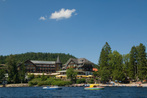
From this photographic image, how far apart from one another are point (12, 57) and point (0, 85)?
16.0 m

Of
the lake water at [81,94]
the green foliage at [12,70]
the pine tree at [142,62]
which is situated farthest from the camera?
the green foliage at [12,70]

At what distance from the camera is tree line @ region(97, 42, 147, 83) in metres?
88.4

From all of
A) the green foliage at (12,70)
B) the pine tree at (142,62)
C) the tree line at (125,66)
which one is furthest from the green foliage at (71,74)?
the pine tree at (142,62)

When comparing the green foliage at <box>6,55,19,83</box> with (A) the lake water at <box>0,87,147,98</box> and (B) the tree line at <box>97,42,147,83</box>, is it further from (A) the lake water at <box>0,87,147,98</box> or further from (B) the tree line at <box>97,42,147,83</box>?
(B) the tree line at <box>97,42,147,83</box>

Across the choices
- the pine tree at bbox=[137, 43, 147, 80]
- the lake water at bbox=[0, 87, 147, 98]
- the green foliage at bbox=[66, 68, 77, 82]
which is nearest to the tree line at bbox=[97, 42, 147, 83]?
the pine tree at bbox=[137, 43, 147, 80]

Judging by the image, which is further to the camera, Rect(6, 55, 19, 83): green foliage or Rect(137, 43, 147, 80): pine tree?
Rect(6, 55, 19, 83): green foliage

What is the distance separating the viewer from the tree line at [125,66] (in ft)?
290

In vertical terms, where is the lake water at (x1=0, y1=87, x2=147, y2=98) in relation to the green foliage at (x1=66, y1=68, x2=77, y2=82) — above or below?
below

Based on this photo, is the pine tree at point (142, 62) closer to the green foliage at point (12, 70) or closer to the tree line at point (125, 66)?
the tree line at point (125, 66)

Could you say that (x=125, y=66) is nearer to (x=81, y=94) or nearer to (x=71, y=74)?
(x=71, y=74)

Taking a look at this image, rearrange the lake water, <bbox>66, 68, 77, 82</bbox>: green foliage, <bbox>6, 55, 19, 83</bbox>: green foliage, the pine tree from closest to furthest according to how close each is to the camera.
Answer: the lake water → the pine tree → <bbox>66, 68, 77, 82</bbox>: green foliage → <bbox>6, 55, 19, 83</bbox>: green foliage

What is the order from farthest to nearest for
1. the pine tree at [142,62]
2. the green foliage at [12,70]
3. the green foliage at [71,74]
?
the green foliage at [12,70]
the green foliage at [71,74]
the pine tree at [142,62]

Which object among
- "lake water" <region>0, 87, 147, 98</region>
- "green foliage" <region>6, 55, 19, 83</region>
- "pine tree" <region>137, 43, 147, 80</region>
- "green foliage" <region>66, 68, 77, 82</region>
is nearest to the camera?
"lake water" <region>0, 87, 147, 98</region>

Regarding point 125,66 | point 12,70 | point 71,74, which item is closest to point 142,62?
point 125,66
